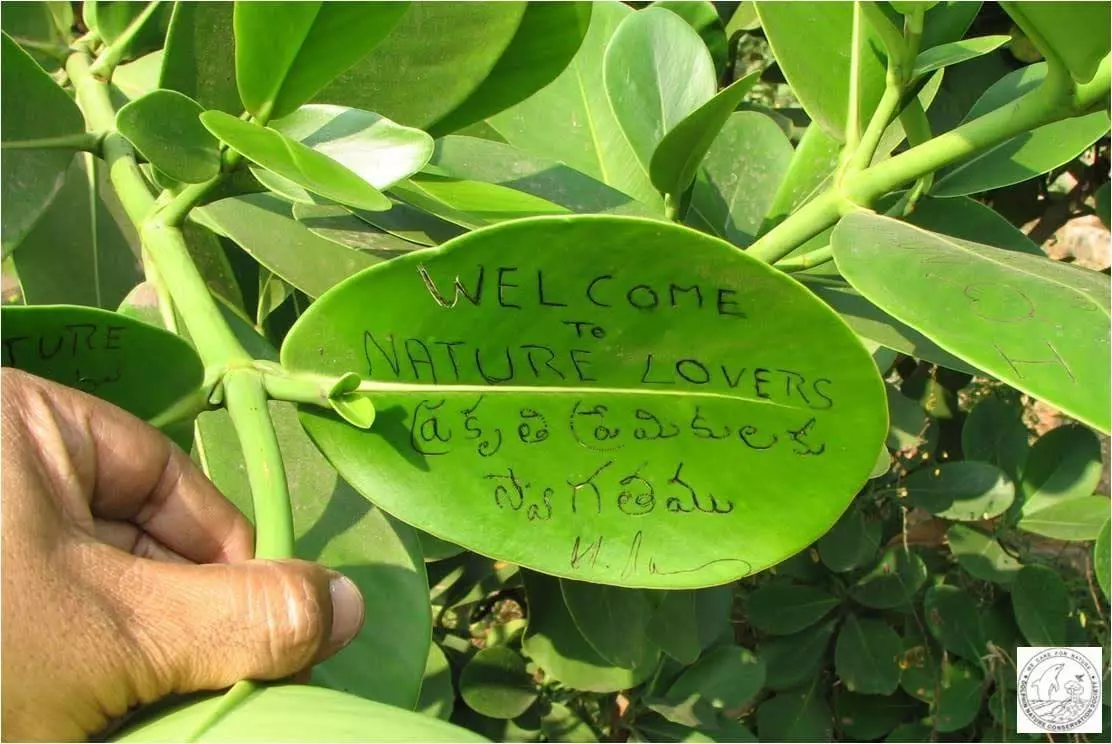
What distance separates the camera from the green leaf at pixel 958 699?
1539 millimetres

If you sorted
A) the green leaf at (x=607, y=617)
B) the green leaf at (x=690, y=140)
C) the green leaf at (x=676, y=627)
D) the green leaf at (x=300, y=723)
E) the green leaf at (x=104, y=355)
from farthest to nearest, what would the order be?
the green leaf at (x=676, y=627), the green leaf at (x=607, y=617), the green leaf at (x=690, y=140), the green leaf at (x=104, y=355), the green leaf at (x=300, y=723)

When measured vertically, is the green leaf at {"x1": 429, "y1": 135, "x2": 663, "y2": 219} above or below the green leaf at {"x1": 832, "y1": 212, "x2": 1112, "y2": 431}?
above

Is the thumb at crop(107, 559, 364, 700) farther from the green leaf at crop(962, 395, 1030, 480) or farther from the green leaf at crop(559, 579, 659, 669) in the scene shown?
the green leaf at crop(962, 395, 1030, 480)

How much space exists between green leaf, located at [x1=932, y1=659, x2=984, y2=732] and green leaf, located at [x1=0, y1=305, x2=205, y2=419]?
138 centimetres

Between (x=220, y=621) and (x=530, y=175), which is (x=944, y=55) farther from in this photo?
(x=220, y=621)

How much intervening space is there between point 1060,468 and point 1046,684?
33 centimetres

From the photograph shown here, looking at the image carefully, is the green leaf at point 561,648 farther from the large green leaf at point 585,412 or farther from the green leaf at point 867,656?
the large green leaf at point 585,412

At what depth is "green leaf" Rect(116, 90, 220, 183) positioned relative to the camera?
560 millimetres

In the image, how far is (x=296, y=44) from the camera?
0.55 meters

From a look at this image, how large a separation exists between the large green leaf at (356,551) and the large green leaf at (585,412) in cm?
12

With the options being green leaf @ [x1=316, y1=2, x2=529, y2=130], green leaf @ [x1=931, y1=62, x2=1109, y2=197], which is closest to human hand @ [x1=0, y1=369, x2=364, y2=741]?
green leaf @ [x1=316, y1=2, x2=529, y2=130]

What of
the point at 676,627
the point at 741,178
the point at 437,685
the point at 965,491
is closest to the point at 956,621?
the point at 965,491

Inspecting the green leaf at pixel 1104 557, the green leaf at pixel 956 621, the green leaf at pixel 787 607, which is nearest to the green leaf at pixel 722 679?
the green leaf at pixel 787 607

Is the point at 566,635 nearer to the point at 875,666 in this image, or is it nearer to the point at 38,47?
the point at 875,666
